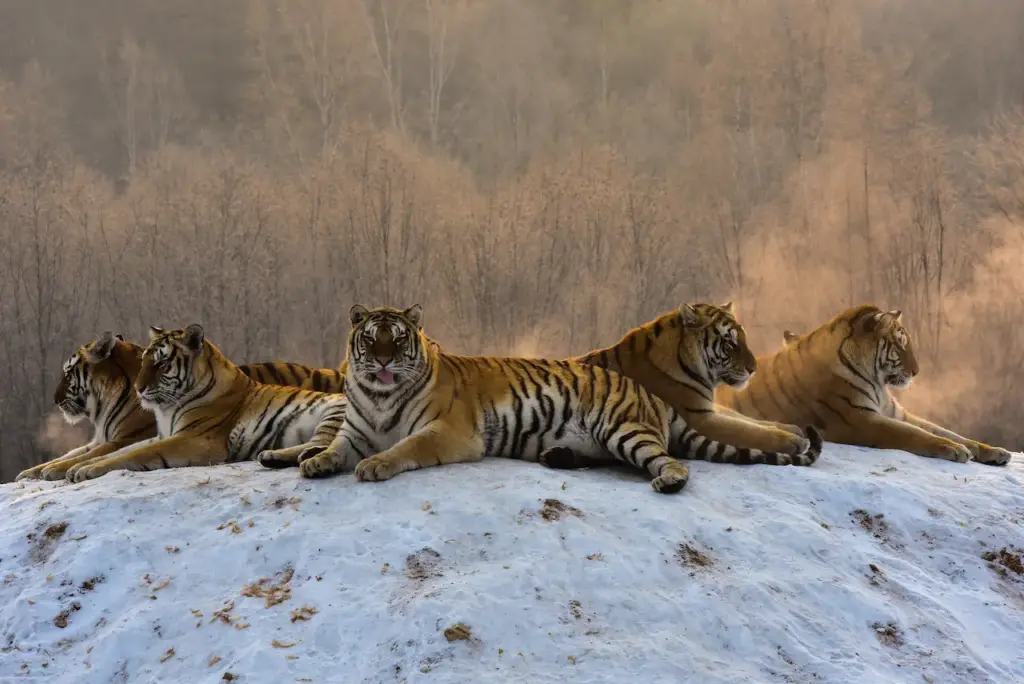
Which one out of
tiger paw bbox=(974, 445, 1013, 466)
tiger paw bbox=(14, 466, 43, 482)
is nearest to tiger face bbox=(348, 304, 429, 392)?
tiger paw bbox=(14, 466, 43, 482)

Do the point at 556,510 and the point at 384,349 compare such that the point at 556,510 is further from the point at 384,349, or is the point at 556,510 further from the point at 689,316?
the point at 689,316

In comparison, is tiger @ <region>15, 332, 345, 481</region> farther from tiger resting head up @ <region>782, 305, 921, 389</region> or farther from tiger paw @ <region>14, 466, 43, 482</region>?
tiger resting head up @ <region>782, 305, 921, 389</region>

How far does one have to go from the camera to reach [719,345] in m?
4.38

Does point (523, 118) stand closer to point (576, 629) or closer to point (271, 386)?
point (271, 386)

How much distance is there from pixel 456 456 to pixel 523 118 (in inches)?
414

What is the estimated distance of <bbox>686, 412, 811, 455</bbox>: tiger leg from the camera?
4.10m

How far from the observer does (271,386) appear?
4.45 meters

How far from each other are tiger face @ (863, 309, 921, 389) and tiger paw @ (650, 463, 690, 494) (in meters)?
2.24

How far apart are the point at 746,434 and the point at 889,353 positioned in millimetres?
1495

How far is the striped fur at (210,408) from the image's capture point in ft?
13.4

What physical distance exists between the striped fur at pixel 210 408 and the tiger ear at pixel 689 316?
195 cm

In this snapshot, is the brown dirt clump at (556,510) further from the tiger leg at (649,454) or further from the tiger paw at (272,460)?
the tiger paw at (272,460)

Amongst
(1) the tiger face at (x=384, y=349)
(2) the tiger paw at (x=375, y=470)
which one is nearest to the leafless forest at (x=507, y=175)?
(1) the tiger face at (x=384, y=349)

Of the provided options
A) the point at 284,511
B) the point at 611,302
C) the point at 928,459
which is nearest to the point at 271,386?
the point at 284,511
